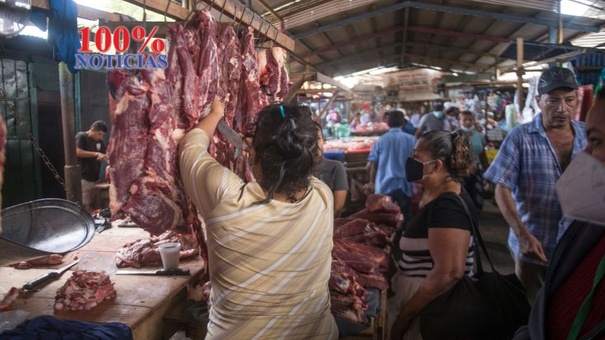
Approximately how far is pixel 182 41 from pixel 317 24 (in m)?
9.00

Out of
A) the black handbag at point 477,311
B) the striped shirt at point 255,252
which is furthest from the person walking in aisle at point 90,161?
the black handbag at point 477,311

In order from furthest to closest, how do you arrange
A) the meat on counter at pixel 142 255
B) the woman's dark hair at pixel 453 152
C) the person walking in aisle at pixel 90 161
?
the person walking in aisle at pixel 90 161 → the meat on counter at pixel 142 255 → the woman's dark hair at pixel 453 152

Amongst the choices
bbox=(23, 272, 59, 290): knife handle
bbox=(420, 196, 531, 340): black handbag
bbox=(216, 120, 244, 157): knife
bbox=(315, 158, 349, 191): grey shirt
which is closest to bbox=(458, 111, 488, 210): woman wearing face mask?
bbox=(315, 158, 349, 191): grey shirt

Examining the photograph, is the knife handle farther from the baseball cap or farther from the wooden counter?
the baseball cap

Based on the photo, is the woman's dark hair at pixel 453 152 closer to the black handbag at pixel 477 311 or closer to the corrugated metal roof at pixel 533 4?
the black handbag at pixel 477 311

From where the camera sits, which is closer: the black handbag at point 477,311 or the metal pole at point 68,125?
the black handbag at point 477,311

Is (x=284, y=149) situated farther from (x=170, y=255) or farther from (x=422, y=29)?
(x=422, y=29)

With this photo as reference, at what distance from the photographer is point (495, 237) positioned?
802 centimetres

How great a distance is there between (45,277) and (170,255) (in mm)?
754

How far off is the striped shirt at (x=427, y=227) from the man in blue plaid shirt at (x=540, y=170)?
99 cm

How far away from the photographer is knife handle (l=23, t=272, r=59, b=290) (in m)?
2.53

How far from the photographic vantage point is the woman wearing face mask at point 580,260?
121cm

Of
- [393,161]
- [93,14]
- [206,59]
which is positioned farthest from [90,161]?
[206,59]

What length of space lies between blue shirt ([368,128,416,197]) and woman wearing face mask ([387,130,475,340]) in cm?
378
